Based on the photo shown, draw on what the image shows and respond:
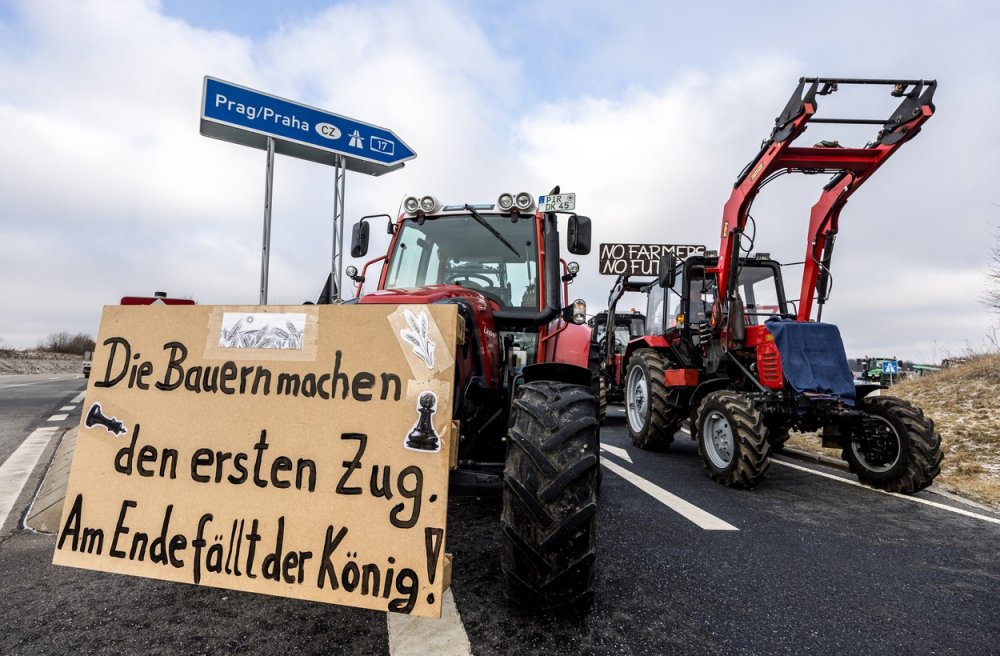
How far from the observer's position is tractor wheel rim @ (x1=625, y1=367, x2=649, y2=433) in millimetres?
7082

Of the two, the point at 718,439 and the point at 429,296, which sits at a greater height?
the point at 429,296

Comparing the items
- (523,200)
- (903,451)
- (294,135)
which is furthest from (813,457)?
(294,135)

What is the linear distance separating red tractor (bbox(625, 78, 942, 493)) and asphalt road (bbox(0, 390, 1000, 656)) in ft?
3.57

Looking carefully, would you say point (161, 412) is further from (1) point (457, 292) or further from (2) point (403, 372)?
(1) point (457, 292)

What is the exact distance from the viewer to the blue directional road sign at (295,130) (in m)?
4.72

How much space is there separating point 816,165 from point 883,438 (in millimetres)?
3017

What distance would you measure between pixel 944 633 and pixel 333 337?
2.93 metres

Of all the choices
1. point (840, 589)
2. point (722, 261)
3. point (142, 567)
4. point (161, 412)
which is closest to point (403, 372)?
point (161, 412)

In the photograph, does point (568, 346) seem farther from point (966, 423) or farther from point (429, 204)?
point (966, 423)

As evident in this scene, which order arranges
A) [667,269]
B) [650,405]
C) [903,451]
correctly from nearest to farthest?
[903,451], [667,269], [650,405]

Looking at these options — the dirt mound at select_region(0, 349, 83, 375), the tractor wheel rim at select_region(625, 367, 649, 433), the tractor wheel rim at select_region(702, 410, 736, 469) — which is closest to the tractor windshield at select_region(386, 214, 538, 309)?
the tractor wheel rim at select_region(702, 410, 736, 469)

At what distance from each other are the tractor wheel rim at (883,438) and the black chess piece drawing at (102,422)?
19.6 ft

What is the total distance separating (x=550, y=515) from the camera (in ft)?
6.26

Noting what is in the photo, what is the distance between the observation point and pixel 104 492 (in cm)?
199
